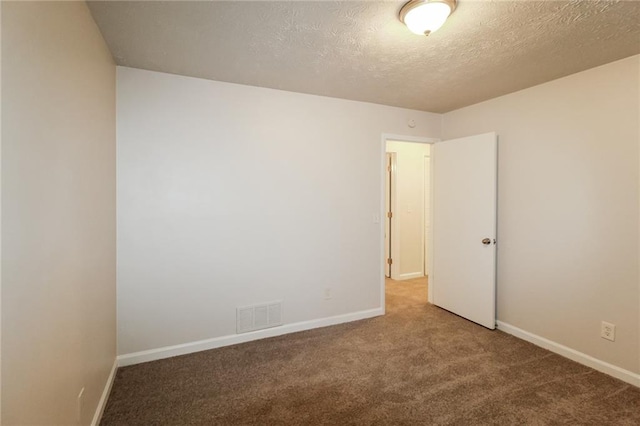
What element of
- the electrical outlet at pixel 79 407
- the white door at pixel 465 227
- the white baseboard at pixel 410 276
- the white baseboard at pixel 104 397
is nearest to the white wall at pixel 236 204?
the white baseboard at pixel 104 397

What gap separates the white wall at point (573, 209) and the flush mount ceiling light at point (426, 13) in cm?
168

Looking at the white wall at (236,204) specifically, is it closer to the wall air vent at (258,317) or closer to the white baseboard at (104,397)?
the wall air vent at (258,317)

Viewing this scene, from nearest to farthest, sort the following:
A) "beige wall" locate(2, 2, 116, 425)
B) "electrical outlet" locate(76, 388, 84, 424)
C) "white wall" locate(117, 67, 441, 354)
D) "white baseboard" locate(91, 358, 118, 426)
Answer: "beige wall" locate(2, 2, 116, 425) < "electrical outlet" locate(76, 388, 84, 424) < "white baseboard" locate(91, 358, 118, 426) < "white wall" locate(117, 67, 441, 354)

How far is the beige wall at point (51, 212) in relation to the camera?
0.96m

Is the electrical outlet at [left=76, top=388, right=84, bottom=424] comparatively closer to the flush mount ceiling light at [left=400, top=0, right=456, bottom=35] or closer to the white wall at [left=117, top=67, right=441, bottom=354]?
the white wall at [left=117, top=67, right=441, bottom=354]

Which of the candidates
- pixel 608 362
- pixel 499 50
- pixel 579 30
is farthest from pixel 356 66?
pixel 608 362

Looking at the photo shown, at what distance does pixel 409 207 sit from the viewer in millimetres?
5242

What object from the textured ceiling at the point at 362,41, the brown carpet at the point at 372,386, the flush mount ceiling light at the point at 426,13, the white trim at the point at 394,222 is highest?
the textured ceiling at the point at 362,41

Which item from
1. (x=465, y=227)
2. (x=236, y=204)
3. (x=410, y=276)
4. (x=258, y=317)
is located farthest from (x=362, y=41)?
(x=410, y=276)

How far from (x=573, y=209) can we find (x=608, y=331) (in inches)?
38.7

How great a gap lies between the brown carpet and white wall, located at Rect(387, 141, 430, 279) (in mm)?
2266

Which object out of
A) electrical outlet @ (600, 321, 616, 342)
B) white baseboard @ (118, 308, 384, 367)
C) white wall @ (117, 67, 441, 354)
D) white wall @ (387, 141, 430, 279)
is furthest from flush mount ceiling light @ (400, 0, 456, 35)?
white wall @ (387, 141, 430, 279)

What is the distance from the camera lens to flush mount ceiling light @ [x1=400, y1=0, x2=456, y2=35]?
5.20 ft

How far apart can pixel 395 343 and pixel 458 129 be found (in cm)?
256
